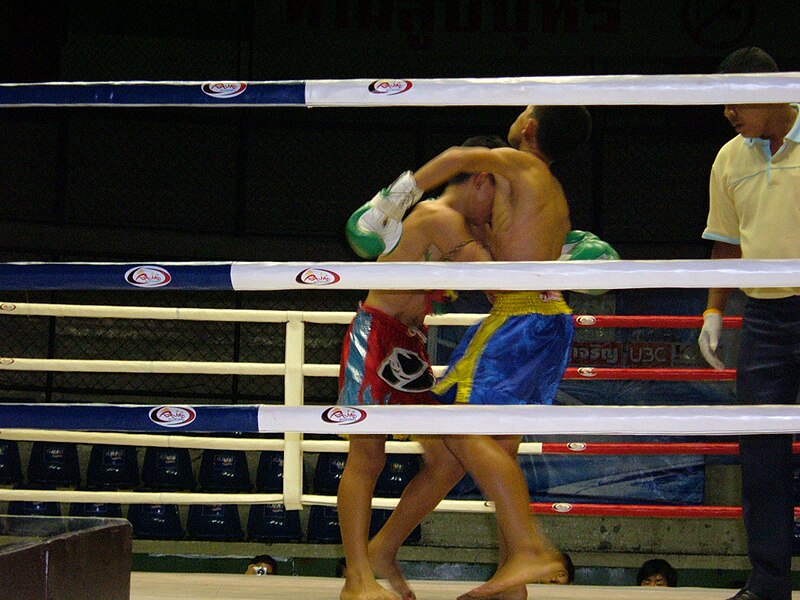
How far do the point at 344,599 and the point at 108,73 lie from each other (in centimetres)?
563

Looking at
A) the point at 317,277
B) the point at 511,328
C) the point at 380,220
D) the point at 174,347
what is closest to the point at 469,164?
the point at 380,220

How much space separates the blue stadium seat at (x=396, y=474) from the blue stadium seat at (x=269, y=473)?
1.85ft

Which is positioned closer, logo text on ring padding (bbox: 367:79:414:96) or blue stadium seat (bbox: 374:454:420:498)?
logo text on ring padding (bbox: 367:79:414:96)

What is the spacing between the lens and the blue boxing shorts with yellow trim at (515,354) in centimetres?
214

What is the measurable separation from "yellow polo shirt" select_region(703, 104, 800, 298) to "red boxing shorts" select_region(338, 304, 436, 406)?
2.63 ft

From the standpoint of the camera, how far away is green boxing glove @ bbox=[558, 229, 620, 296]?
2387mm

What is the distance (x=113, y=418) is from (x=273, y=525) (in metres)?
3.58

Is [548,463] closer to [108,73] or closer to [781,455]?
[781,455]

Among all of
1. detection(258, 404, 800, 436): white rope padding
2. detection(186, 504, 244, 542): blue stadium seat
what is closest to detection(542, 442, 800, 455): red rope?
detection(258, 404, 800, 436): white rope padding

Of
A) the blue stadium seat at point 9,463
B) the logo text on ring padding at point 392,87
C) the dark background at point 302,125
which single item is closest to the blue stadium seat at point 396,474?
the dark background at point 302,125

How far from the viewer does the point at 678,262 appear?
175 cm

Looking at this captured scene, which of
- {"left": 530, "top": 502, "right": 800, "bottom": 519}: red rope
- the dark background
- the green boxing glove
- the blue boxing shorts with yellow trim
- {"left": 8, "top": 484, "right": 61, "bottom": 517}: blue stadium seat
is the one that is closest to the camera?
the blue boxing shorts with yellow trim

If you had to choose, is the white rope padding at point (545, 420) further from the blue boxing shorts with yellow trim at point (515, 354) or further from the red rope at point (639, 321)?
the red rope at point (639, 321)

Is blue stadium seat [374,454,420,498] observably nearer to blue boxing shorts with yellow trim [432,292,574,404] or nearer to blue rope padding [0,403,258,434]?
blue boxing shorts with yellow trim [432,292,574,404]
